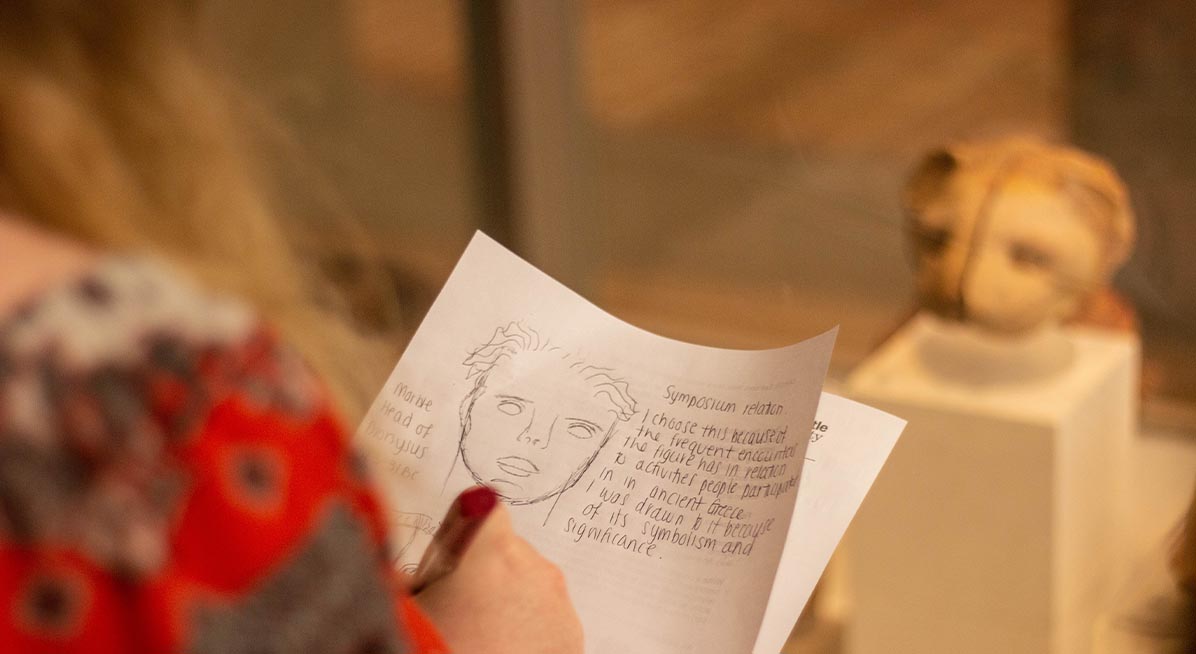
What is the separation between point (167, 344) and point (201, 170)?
0.22 feet

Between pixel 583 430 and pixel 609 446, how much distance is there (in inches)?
0.6

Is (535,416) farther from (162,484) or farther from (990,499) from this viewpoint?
(990,499)

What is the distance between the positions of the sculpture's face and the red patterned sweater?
82cm

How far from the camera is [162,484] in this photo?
0.97 feet

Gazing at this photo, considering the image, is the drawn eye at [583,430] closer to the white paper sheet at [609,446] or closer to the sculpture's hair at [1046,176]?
the white paper sheet at [609,446]

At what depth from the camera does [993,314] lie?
107 cm

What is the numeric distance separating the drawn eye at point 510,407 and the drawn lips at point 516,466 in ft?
0.07

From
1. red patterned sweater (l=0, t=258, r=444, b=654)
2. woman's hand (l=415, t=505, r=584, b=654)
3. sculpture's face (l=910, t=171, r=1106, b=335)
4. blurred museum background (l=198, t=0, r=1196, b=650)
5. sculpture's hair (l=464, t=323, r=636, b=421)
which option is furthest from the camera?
blurred museum background (l=198, t=0, r=1196, b=650)

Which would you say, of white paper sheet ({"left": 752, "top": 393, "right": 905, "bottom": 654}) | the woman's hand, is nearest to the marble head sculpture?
white paper sheet ({"left": 752, "top": 393, "right": 905, "bottom": 654})

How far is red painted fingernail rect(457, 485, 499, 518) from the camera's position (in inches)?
20.2

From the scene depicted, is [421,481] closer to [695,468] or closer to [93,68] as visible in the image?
[695,468]

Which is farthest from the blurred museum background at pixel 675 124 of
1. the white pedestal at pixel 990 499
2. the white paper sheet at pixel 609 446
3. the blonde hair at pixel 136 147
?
the blonde hair at pixel 136 147

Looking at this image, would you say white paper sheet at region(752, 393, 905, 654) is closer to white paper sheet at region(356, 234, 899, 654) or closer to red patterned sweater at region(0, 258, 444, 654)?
white paper sheet at region(356, 234, 899, 654)

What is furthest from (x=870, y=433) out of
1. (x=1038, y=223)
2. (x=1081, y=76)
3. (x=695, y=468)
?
(x=1081, y=76)
